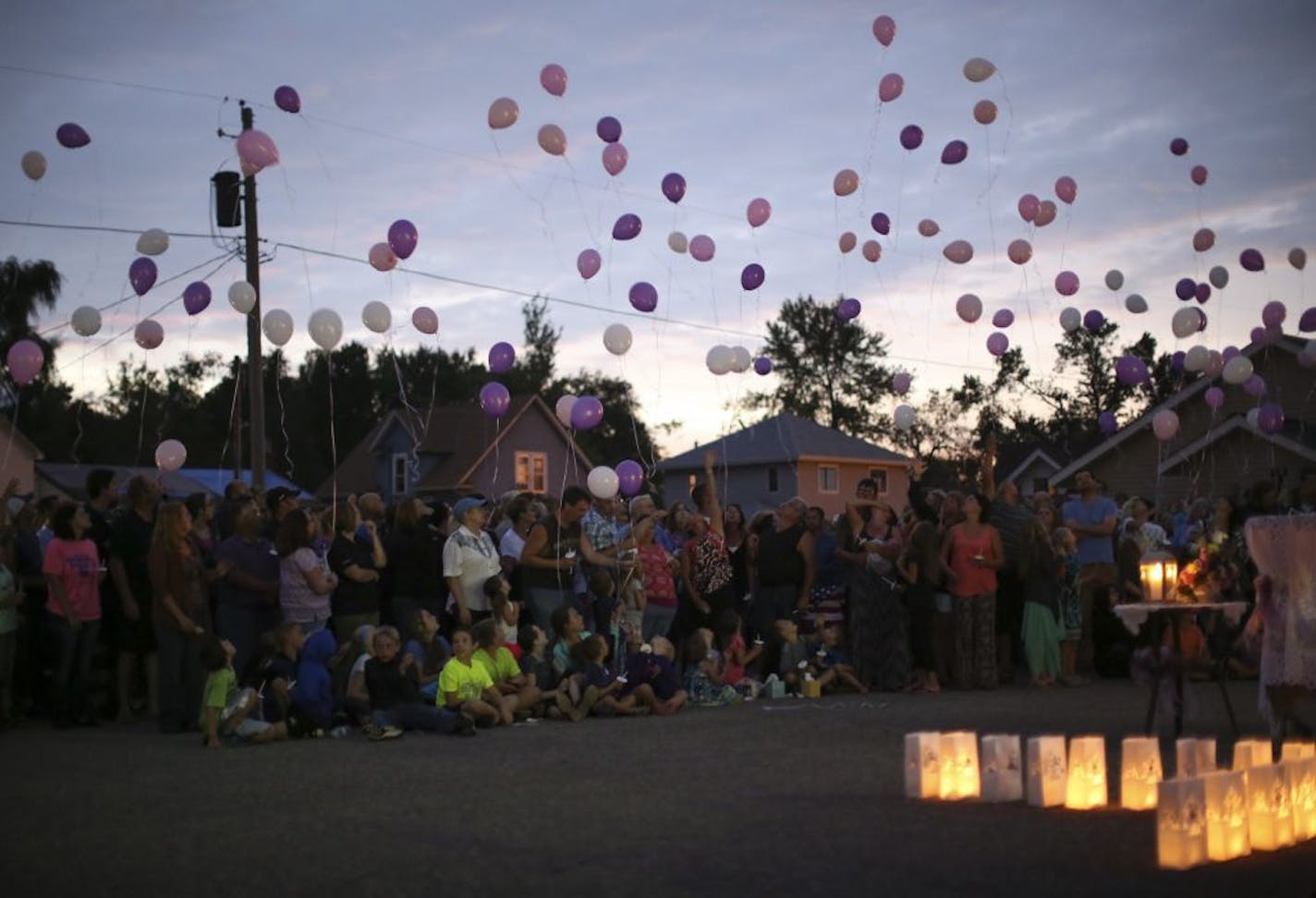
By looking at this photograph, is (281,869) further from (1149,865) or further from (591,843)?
(1149,865)

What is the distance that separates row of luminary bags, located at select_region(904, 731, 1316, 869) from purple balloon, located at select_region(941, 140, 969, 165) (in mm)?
9654

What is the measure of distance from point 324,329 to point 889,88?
251 inches

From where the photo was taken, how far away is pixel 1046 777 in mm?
7020

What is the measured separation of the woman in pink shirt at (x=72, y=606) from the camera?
460 inches

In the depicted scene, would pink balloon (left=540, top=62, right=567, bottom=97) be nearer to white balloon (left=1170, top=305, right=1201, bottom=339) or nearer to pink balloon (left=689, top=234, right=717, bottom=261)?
pink balloon (left=689, top=234, right=717, bottom=261)

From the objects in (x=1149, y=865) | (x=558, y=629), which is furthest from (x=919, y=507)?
(x=1149, y=865)

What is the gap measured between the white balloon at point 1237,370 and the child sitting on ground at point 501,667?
11440mm

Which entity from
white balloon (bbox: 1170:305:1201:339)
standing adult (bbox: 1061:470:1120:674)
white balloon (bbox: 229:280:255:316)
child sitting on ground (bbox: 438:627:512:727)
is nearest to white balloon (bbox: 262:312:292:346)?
white balloon (bbox: 229:280:255:316)

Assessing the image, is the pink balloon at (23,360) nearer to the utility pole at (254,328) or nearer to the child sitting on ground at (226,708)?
the child sitting on ground at (226,708)

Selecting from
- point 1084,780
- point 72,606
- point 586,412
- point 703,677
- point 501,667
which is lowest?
point 703,677

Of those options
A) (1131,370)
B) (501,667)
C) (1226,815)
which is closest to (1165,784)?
(1226,815)

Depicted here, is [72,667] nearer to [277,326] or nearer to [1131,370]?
[277,326]

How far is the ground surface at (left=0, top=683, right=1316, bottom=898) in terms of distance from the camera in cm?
561

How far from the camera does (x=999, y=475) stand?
60219mm
